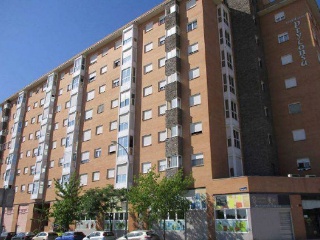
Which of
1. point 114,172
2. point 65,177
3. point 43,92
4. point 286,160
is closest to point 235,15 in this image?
point 286,160

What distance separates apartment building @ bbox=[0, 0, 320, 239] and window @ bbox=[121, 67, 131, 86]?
17 cm

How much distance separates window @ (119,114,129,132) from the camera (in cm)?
3864

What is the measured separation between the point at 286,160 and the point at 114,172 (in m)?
19.3

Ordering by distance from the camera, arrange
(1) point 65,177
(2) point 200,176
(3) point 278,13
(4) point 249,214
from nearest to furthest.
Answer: (4) point 249,214 → (2) point 200,176 → (3) point 278,13 → (1) point 65,177

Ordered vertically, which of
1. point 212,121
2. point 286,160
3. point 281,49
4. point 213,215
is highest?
point 281,49

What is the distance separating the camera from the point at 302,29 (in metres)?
36.7

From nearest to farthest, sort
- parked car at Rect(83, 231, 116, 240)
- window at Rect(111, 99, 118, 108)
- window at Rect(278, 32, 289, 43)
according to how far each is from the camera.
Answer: parked car at Rect(83, 231, 116, 240)
window at Rect(278, 32, 289, 43)
window at Rect(111, 99, 118, 108)

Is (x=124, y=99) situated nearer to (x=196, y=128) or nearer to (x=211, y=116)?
(x=196, y=128)

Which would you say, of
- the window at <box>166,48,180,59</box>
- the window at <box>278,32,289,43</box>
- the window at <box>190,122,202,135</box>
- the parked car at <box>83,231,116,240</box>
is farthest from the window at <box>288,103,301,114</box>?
the parked car at <box>83,231,116,240</box>

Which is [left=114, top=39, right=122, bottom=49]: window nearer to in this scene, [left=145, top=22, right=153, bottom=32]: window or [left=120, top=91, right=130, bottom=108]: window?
[left=145, top=22, right=153, bottom=32]: window

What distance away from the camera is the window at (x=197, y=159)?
30625 millimetres

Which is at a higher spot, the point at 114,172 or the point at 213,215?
the point at 114,172

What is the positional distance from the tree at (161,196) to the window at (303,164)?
1162cm

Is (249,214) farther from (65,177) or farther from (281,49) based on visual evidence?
(65,177)
